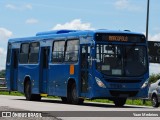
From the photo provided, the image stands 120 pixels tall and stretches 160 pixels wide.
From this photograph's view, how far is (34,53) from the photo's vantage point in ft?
99.2

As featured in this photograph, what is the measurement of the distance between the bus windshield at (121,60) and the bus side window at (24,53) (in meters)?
6.90

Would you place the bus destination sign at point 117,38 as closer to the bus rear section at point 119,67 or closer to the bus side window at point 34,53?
the bus rear section at point 119,67

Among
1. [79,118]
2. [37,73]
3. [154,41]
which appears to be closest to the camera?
[79,118]

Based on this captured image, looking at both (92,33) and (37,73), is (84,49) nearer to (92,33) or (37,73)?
(92,33)

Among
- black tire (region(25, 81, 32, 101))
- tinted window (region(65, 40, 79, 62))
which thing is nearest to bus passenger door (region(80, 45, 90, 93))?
tinted window (region(65, 40, 79, 62))

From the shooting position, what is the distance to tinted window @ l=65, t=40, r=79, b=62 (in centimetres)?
2620

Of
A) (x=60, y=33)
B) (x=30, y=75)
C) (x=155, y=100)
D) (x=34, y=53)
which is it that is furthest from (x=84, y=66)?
(x=30, y=75)

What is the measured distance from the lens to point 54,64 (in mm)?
28328

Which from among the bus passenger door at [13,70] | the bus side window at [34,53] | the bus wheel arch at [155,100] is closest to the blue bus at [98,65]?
the bus side window at [34,53]

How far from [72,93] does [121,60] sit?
2.80 m

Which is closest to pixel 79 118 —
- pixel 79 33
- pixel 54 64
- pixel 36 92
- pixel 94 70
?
pixel 94 70

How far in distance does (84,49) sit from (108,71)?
1.38 meters

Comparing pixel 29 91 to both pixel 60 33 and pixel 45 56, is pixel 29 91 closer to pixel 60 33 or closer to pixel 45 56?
pixel 45 56

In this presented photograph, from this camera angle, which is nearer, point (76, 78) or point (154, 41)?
point (76, 78)
